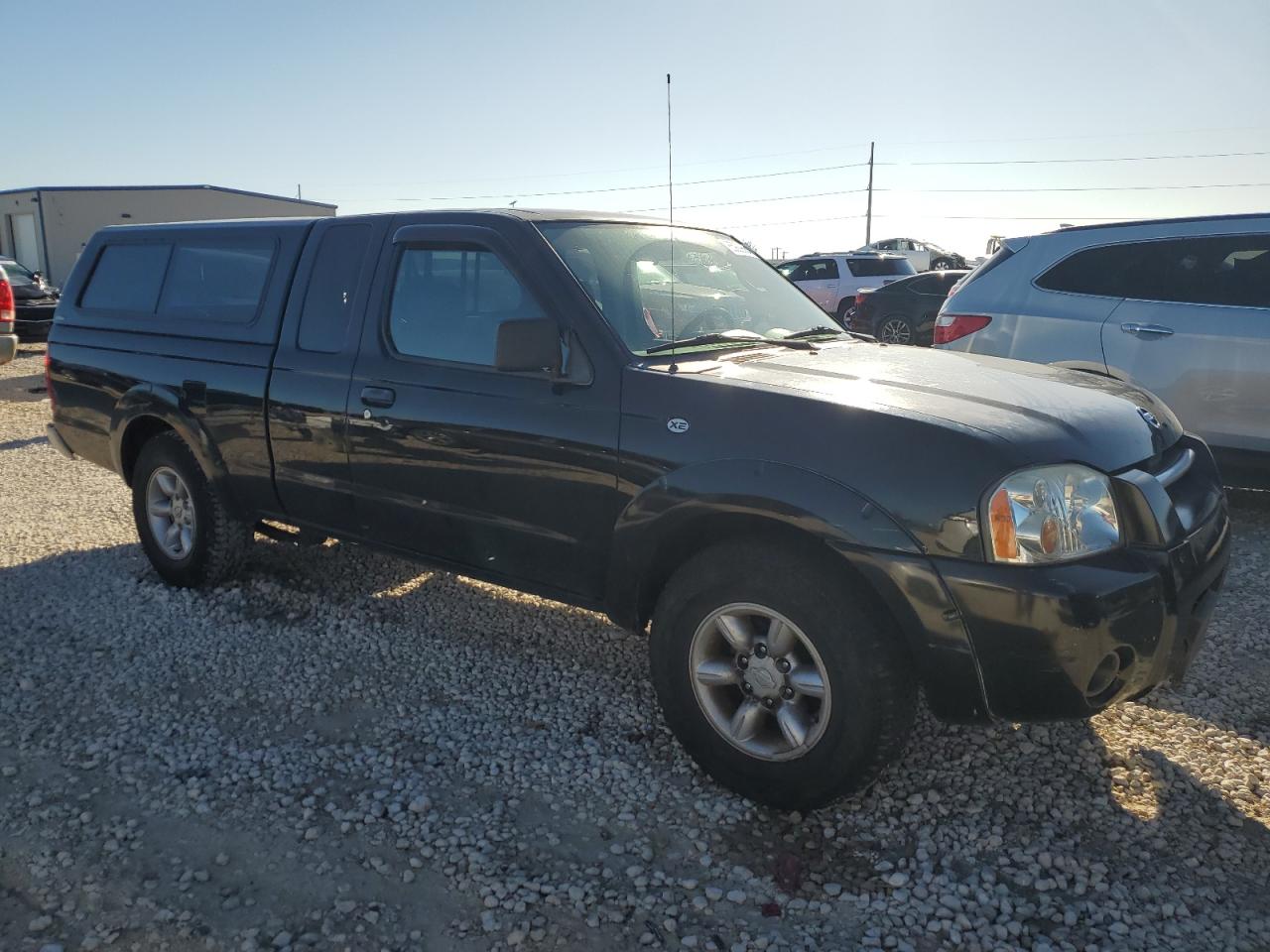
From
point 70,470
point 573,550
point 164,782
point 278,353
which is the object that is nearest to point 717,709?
point 573,550

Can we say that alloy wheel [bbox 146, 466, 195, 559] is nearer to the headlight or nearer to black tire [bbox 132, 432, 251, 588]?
black tire [bbox 132, 432, 251, 588]

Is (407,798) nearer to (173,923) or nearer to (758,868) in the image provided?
(173,923)

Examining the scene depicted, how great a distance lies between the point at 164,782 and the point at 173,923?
0.79m

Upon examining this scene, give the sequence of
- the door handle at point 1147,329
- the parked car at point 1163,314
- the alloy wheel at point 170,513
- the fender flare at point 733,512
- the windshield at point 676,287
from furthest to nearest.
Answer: the door handle at point 1147,329, the parked car at point 1163,314, the alloy wheel at point 170,513, the windshield at point 676,287, the fender flare at point 733,512

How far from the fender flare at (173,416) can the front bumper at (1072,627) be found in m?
3.51

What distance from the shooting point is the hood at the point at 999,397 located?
8.88 ft

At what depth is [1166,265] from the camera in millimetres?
5695

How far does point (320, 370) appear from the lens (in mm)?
4066

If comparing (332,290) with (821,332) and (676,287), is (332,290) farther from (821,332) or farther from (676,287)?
(821,332)

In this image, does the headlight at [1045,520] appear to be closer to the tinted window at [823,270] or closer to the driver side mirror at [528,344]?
the driver side mirror at [528,344]

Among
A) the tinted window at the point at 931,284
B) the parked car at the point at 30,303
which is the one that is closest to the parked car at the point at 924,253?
the tinted window at the point at 931,284

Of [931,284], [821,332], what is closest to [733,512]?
[821,332]

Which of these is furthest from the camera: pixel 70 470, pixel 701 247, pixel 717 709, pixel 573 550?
pixel 70 470

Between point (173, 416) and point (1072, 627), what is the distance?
4.12 m
